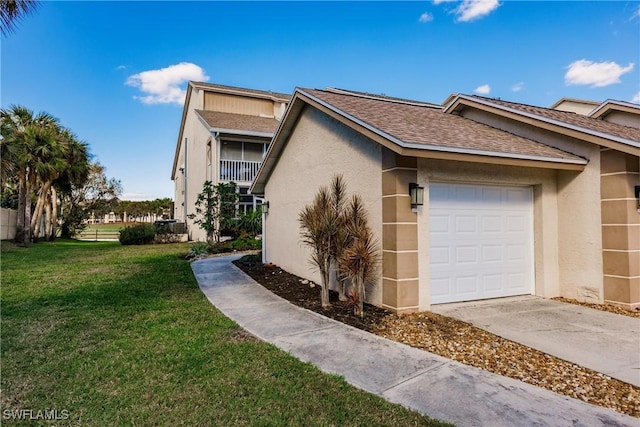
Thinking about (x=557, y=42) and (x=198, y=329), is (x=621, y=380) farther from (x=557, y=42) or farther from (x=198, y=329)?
(x=557, y=42)

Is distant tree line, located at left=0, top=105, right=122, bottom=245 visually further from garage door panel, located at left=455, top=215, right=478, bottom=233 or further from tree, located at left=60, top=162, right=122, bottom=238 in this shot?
garage door panel, located at left=455, top=215, right=478, bottom=233

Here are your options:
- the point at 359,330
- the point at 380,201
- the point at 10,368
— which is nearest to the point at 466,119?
the point at 380,201

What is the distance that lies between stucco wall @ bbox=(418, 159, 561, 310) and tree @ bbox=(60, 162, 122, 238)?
28.4m

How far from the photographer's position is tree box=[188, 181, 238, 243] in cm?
1780

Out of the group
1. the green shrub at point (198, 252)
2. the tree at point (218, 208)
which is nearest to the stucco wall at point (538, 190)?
the green shrub at point (198, 252)

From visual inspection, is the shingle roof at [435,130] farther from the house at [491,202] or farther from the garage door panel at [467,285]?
the garage door panel at [467,285]

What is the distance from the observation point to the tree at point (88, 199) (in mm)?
28656

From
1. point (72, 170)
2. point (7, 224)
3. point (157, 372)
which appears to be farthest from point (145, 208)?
point (157, 372)

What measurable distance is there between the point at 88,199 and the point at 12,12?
1145 inches

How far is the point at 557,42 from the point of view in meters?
11.3

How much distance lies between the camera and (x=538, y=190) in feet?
24.8

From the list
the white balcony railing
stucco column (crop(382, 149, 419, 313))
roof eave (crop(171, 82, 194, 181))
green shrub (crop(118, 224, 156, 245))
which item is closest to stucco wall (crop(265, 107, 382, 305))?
stucco column (crop(382, 149, 419, 313))

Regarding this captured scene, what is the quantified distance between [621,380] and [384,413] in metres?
2.73

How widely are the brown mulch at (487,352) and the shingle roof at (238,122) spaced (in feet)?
47.4
